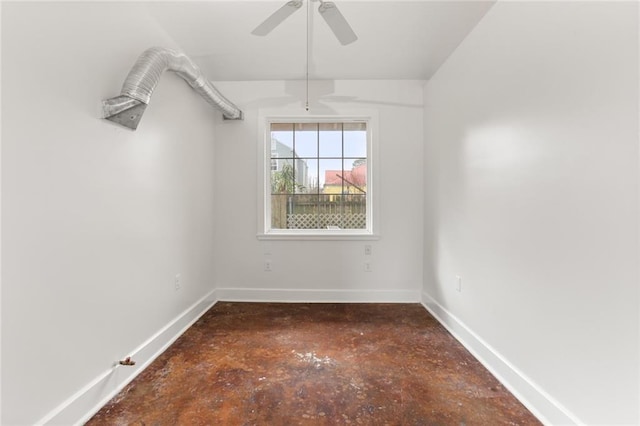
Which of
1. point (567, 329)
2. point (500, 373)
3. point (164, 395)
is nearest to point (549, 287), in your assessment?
point (567, 329)

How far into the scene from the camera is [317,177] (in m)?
3.36

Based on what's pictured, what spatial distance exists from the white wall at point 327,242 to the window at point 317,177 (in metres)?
0.23

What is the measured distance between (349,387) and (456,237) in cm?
146

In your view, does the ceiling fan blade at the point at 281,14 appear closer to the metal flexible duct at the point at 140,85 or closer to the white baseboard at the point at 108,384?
the metal flexible duct at the point at 140,85

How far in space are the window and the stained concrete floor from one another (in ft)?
3.92

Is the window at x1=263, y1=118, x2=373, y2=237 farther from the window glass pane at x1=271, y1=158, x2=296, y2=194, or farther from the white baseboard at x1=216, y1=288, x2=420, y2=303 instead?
the white baseboard at x1=216, y1=288, x2=420, y2=303

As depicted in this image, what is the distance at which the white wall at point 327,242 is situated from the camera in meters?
3.14

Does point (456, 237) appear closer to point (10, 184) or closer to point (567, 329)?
point (567, 329)

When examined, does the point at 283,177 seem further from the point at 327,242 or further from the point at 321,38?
the point at 321,38

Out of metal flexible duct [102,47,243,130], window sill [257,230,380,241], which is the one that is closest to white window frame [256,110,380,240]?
window sill [257,230,380,241]

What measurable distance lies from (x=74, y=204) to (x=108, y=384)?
1010 millimetres

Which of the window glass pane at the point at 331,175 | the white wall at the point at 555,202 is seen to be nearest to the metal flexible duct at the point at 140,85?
the window glass pane at the point at 331,175

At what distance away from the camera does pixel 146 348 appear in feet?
6.23

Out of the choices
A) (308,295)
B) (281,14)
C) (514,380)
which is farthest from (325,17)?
(308,295)
